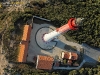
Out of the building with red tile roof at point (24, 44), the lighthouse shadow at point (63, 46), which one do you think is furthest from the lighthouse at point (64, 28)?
the building with red tile roof at point (24, 44)

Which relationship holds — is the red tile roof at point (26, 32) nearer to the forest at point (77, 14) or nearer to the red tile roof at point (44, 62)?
the forest at point (77, 14)

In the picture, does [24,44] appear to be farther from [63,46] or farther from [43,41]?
[63,46]

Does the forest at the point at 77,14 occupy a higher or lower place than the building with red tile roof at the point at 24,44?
higher

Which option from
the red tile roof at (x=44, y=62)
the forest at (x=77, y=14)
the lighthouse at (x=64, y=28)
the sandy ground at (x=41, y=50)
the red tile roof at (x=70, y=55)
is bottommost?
the red tile roof at (x=44, y=62)

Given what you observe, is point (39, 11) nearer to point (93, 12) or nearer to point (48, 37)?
point (48, 37)

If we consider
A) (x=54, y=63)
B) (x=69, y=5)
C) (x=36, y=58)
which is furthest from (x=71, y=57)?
(x=69, y=5)
